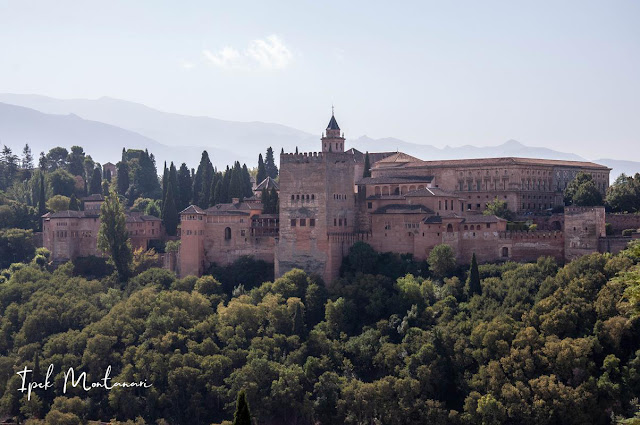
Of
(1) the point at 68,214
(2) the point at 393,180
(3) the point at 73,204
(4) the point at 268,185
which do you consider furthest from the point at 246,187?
(3) the point at 73,204

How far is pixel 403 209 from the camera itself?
56.4 metres

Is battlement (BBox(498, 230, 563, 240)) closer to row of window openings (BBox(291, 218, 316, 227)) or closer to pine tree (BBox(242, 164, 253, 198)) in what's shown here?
row of window openings (BBox(291, 218, 316, 227))

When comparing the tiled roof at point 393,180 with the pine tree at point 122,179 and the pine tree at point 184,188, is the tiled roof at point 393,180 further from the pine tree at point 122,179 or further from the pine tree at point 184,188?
the pine tree at point 122,179

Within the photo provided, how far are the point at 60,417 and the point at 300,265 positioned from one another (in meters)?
15.3

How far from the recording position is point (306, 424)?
4822cm

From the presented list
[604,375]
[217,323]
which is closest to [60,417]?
[217,323]

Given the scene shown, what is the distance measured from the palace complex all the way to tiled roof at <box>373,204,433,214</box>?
56 mm

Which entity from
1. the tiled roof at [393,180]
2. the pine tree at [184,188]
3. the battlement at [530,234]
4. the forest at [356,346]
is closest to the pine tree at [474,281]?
the forest at [356,346]

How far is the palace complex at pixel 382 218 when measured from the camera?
2142 inches

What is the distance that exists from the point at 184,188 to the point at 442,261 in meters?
25.4

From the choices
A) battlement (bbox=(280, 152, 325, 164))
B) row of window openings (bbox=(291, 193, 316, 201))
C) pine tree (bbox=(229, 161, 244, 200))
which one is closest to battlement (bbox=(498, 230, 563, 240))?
row of window openings (bbox=(291, 193, 316, 201))

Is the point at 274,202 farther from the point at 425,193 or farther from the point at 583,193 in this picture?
the point at 583,193

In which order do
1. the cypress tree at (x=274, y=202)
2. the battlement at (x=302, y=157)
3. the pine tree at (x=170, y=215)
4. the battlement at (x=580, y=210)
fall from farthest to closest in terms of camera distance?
1. the pine tree at (x=170, y=215)
2. the cypress tree at (x=274, y=202)
3. the battlement at (x=302, y=157)
4. the battlement at (x=580, y=210)

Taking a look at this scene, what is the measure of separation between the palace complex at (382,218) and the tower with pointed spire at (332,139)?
59 mm
